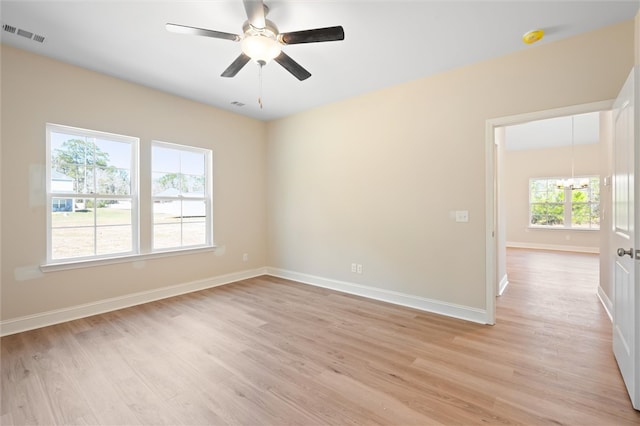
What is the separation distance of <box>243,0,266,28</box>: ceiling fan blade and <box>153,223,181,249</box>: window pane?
3124 mm

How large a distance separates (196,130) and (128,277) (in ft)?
7.66

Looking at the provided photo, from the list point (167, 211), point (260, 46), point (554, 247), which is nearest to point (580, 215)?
point (554, 247)

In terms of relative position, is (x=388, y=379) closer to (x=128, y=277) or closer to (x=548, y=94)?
(x=548, y=94)

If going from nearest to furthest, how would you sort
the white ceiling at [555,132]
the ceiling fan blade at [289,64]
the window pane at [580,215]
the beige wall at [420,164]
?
the ceiling fan blade at [289,64], the beige wall at [420,164], the white ceiling at [555,132], the window pane at [580,215]

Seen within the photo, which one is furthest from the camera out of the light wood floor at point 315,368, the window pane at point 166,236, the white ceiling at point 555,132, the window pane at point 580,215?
the window pane at point 580,215

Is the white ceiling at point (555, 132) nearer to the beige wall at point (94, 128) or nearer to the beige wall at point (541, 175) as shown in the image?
the beige wall at point (541, 175)

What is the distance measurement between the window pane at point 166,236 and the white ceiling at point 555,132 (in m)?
6.30

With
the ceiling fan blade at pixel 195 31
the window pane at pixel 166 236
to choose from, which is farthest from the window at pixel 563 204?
the window pane at pixel 166 236

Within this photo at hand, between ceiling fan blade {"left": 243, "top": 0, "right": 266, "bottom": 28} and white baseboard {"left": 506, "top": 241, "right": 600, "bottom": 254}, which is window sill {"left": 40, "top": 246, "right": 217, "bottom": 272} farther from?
white baseboard {"left": 506, "top": 241, "right": 600, "bottom": 254}

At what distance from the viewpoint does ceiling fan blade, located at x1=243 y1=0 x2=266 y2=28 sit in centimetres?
201

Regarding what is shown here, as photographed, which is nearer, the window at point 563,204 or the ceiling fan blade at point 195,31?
the ceiling fan blade at point 195,31

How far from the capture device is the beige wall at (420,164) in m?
2.74

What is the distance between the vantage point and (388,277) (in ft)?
12.7

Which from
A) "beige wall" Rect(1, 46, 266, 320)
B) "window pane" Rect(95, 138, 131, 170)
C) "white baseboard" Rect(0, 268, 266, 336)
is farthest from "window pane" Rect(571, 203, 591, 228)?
"window pane" Rect(95, 138, 131, 170)
